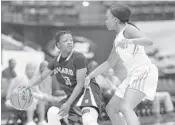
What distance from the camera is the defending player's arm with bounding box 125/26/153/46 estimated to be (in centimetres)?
383

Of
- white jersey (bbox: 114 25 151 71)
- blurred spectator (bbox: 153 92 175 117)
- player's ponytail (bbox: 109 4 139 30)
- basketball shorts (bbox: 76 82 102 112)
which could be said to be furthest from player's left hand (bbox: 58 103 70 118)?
blurred spectator (bbox: 153 92 175 117)

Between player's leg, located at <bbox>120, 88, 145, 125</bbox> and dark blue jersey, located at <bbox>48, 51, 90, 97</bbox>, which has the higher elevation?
dark blue jersey, located at <bbox>48, 51, 90, 97</bbox>

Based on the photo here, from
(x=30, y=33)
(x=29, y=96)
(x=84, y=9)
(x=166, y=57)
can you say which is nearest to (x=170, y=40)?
(x=166, y=57)

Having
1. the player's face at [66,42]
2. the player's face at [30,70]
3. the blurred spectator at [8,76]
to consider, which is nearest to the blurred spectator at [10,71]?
the blurred spectator at [8,76]

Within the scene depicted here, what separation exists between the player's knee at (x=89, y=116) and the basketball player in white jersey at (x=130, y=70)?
150mm

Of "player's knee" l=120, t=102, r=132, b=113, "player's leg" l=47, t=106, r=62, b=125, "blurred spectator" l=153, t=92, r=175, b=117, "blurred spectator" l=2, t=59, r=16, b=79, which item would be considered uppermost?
"blurred spectator" l=2, t=59, r=16, b=79

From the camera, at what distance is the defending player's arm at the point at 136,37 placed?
3831 mm

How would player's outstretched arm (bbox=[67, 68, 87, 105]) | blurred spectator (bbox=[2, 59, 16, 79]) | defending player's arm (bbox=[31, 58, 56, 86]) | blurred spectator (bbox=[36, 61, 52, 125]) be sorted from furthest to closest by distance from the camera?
1. blurred spectator (bbox=[2, 59, 16, 79])
2. blurred spectator (bbox=[36, 61, 52, 125])
3. defending player's arm (bbox=[31, 58, 56, 86])
4. player's outstretched arm (bbox=[67, 68, 87, 105])

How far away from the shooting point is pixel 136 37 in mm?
3947

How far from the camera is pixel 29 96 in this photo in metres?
4.67

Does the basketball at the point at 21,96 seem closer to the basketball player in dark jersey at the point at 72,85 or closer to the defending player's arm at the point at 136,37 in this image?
the basketball player in dark jersey at the point at 72,85

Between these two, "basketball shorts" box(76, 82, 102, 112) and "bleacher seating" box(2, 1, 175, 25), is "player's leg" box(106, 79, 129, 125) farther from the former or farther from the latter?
"bleacher seating" box(2, 1, 175, 25)

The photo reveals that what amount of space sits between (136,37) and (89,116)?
34.4 inches

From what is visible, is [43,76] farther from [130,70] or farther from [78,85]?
[130,70]
